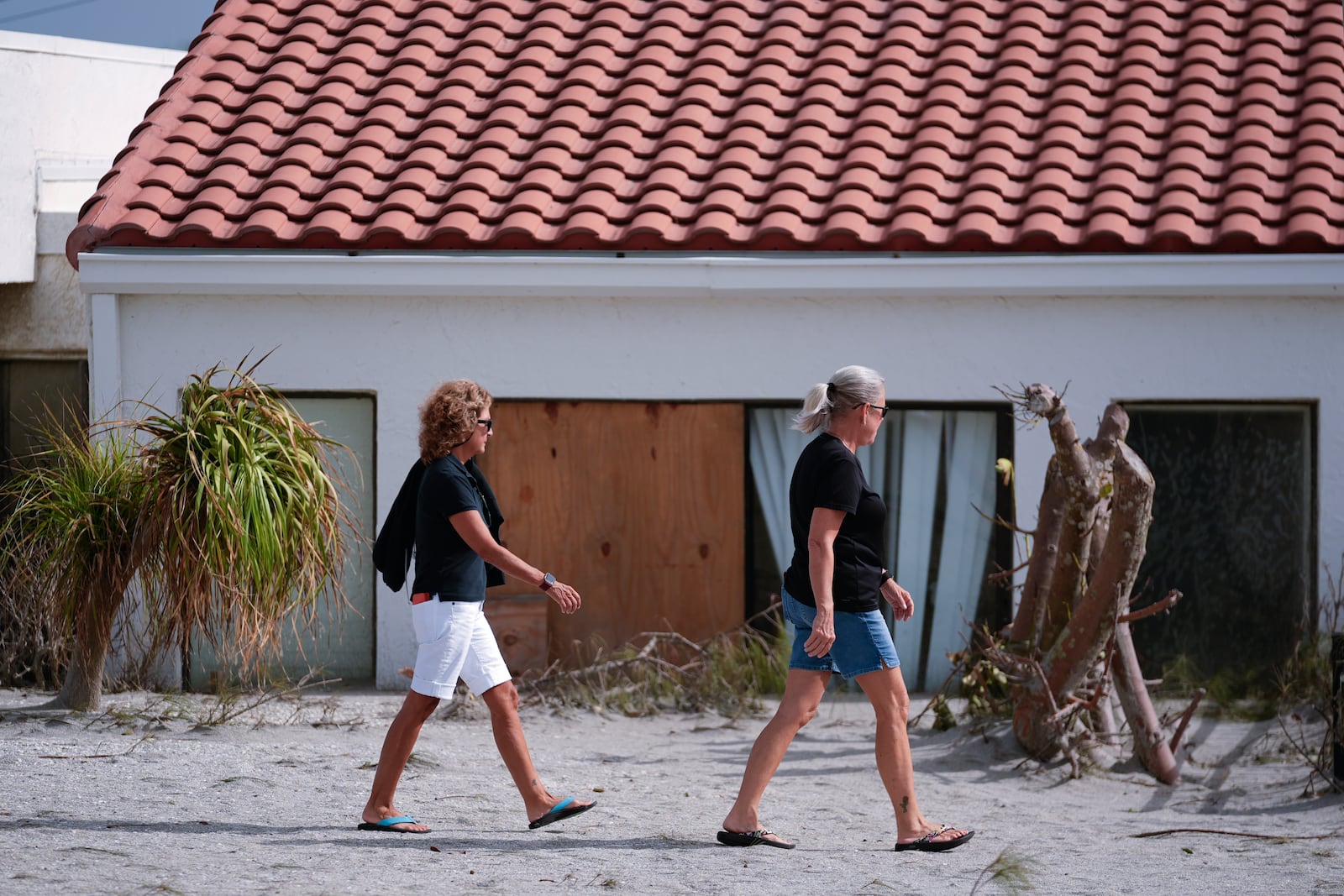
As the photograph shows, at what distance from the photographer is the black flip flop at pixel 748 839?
475 cm

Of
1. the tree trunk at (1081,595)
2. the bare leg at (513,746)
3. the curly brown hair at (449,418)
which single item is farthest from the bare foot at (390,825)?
the tree trunk at (1081,595)

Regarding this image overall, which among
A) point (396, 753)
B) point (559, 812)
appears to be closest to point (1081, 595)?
point (559, 812)

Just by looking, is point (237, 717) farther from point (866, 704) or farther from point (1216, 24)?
point (1216, 24)

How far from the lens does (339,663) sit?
27.6ft

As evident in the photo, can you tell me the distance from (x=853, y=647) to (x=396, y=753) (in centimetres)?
155

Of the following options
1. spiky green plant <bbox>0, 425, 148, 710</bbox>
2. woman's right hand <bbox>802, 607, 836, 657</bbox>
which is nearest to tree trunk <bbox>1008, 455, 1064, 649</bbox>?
woman's right hand <bbox>802, 607, 836, 657</bbox>

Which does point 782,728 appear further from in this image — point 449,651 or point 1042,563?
point 1042,563

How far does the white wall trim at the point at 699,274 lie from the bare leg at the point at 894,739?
366cm

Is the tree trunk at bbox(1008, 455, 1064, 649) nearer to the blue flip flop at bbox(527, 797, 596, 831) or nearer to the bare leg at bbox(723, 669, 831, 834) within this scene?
the bare leg at bbox(723, 669, 831, 834)

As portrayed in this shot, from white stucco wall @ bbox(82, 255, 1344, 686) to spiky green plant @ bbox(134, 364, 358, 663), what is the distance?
1567mm

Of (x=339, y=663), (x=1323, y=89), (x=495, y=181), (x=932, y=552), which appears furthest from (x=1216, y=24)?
(x=339, y=663)

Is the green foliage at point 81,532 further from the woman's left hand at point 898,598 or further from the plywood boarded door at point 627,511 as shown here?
the woman's left hand at point 898,598

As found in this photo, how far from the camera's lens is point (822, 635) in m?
4.52

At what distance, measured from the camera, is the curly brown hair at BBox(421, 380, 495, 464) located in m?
4.76
